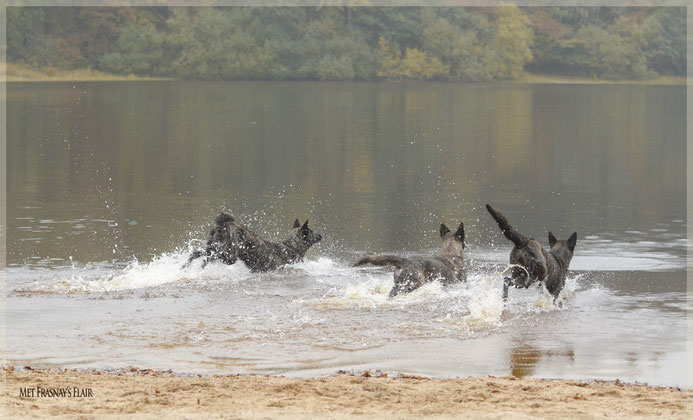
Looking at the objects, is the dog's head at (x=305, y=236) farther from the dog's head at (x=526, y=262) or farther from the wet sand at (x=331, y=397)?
the wet sand at (x=331, y=397)

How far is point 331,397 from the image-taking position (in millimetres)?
7898

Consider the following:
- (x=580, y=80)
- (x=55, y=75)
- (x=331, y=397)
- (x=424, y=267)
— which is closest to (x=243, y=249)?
(x=424, y=267)

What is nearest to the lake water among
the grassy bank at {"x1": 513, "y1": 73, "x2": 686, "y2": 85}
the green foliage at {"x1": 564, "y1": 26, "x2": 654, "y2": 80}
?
the grassy bank at {"x1": 513, "y1": 73, "x2": 686, "y2": 85}

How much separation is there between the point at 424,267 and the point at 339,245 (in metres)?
4.37

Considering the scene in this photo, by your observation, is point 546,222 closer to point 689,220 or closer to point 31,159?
point 689,220

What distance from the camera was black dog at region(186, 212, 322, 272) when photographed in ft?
45.7

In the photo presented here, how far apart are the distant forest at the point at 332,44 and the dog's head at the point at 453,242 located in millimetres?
80441

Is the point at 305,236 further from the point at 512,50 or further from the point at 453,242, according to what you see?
the point at 512,50

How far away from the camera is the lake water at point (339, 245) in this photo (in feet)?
33.4

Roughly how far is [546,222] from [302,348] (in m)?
10.6

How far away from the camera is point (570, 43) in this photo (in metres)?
101

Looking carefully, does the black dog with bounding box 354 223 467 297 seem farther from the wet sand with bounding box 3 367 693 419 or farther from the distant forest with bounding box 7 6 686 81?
the distant forest with bounding box 7 6 686 81

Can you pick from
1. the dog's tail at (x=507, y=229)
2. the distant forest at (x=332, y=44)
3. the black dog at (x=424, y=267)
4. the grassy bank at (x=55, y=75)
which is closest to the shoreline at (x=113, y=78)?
the grassy bank at (x=55, y=75)

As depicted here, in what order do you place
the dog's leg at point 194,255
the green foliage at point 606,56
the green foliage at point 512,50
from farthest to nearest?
the green foliage at point 606,56 → the green foliage at point 512,50 → the dog's leg at point 194,255
